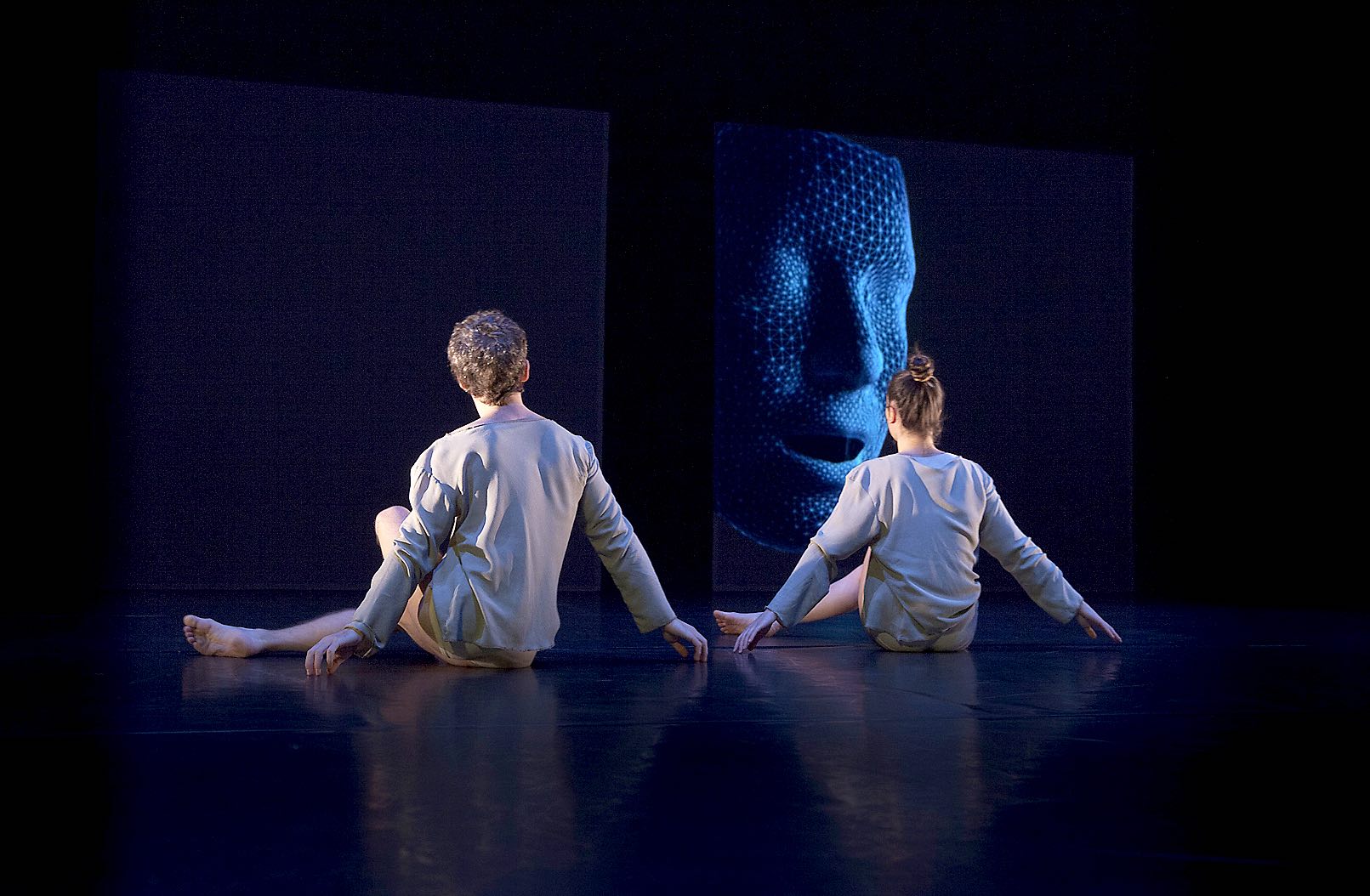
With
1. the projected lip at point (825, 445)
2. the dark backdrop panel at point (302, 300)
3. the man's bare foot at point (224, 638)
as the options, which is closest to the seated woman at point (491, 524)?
the man's bare foot at point (224, 638)

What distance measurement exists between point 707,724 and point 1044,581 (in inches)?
56.9

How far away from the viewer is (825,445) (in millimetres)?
5805

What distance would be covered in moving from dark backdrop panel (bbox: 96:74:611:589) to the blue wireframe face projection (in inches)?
25.9

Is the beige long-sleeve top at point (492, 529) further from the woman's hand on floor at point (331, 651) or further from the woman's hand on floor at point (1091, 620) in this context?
the woman's hand on floor at point (1091, 620)

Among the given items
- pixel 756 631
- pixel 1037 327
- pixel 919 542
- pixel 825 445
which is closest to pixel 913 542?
pixel 919 542

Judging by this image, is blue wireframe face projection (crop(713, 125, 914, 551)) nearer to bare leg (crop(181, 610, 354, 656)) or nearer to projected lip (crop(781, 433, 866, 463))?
projected lip (crop(781, 433, 866, 463))

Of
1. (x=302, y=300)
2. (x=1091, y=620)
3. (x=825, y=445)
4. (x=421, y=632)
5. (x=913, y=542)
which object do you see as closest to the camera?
(x=421, y=632)

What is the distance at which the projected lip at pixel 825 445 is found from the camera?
5785 mm

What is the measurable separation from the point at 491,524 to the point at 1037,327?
449 cm

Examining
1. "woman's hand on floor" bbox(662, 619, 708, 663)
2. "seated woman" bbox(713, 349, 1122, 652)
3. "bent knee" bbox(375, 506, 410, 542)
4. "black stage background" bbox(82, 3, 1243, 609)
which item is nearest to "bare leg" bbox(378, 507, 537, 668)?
"bent knee" bbox(375, 506, 410, 542)

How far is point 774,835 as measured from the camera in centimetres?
115

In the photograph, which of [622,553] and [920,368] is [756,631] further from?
[920,368]

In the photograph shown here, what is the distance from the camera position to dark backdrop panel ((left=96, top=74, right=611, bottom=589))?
5.23 m

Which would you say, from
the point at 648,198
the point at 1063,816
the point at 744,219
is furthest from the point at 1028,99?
the point at 1063,816
